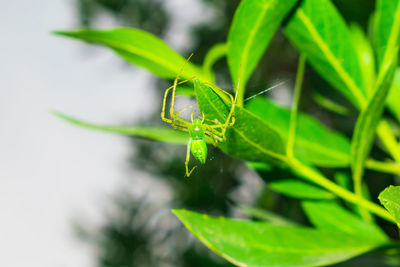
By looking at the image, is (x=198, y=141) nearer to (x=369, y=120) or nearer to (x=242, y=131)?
(x=242, y=131)

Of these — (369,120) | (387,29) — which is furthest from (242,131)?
(387,29)

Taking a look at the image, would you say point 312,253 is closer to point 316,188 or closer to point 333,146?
point 316,188

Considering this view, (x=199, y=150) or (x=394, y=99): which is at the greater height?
(x=394, y=99)

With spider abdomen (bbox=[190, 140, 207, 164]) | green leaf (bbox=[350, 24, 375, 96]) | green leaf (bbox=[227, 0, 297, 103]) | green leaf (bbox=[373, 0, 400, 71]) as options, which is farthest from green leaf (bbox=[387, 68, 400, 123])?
spider abdomen (bbox=[190, 140, 207, 164])

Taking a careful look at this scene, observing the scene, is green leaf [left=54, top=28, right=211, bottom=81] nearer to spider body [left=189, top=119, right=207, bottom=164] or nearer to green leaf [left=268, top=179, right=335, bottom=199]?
spider body [left=189, top=119, right=207, bottom=164]

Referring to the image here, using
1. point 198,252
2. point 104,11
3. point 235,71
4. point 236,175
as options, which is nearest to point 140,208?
point 198,252

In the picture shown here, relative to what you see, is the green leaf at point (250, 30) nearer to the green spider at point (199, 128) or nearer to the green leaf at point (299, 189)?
the green spider at point (199, 128)

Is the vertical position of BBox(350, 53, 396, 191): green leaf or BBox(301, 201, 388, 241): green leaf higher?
BBox(350, 53, 396, 191): green leaf
